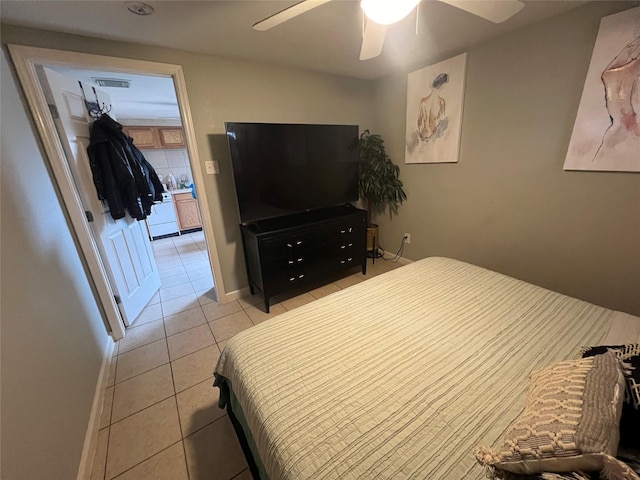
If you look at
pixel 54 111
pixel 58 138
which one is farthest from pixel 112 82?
pixel 58 138

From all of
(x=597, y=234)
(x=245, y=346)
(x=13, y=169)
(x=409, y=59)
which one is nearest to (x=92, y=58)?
(x=13, y=169)

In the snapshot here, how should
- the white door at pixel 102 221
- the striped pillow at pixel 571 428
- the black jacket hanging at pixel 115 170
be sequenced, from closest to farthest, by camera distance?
1. the striped pillow at pixel 571 428
2. the white door at pixel 102 221
3. the black jacket hanging at pixel 115 170

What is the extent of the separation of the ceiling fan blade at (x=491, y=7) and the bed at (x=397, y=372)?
1300 mm

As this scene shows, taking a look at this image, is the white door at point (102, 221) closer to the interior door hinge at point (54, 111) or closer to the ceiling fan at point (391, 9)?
the interior door hinge at point (54, 111)

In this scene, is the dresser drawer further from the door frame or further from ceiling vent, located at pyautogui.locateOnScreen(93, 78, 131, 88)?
ceiling vent, located at pyautogui.locateOnScreen(93, 78, 131, 88)

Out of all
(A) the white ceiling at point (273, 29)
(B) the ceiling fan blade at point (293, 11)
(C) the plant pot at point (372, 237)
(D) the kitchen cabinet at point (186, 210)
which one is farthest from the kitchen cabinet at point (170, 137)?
(B) the ceiling fan blade at point (293, 11)

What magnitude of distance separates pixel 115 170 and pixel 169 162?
358 cm

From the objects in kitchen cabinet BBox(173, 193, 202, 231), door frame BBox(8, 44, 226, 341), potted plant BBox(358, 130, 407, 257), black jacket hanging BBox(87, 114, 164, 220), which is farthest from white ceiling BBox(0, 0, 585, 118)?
kitchen cabinet BBox(173, 193, 202, 231)

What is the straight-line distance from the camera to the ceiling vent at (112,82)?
2.47 meters

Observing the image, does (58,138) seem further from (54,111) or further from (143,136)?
(143,136)

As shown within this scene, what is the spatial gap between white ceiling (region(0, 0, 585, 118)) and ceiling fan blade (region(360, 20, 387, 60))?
0.26m

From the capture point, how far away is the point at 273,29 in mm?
1646

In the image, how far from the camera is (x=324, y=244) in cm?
246

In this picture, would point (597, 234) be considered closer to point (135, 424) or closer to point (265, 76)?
point (265, 76)
